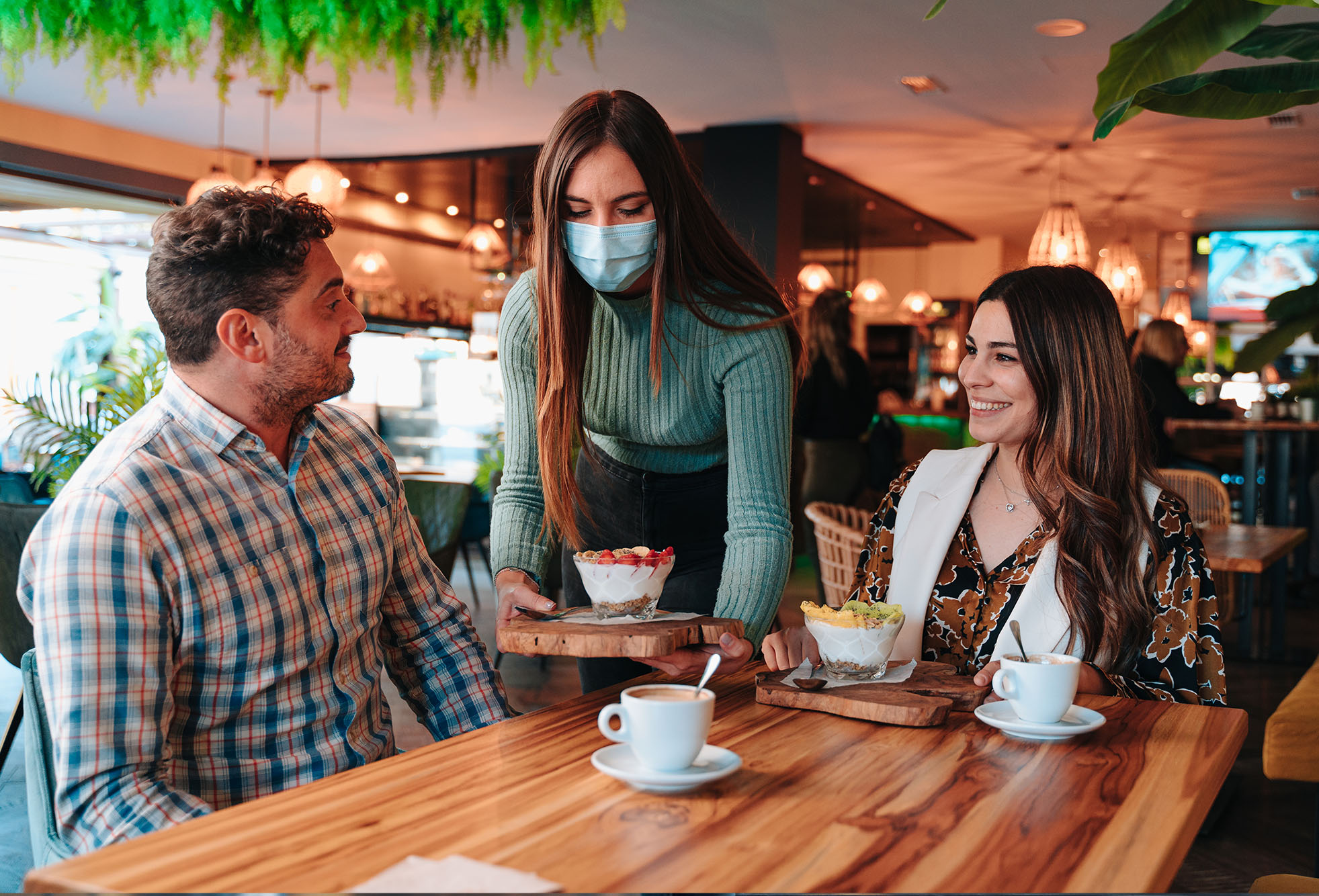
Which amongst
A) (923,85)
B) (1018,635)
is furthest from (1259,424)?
(1018,635)

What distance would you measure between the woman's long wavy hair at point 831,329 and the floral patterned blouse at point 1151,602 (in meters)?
4.73

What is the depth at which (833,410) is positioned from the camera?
280 inches

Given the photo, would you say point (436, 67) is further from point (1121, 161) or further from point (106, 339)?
point (1121, 161)

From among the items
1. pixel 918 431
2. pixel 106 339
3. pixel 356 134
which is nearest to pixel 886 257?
pixel 918 431

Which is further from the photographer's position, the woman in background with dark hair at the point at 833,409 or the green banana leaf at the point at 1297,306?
the woman in background with dark hair at the point at 833,409

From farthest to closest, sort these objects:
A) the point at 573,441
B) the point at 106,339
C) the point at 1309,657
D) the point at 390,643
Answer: the point at 106,339 → the point at 1309,657 → the point at 573,441 → the point at 390,643

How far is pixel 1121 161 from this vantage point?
28.4 feet

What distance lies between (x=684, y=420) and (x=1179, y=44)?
1.14m

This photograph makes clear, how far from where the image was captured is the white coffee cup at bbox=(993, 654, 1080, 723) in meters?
1.30

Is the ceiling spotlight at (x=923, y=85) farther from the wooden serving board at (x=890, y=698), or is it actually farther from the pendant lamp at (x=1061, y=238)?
the wooden serving board at (x=890, y=698)

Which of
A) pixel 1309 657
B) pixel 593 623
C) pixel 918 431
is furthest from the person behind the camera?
pixel 918 431

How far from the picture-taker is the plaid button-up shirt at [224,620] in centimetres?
125

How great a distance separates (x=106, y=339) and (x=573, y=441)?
7786mm

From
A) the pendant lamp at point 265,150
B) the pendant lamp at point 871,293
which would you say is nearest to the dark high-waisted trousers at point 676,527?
the pendant lamp at point 265,150
